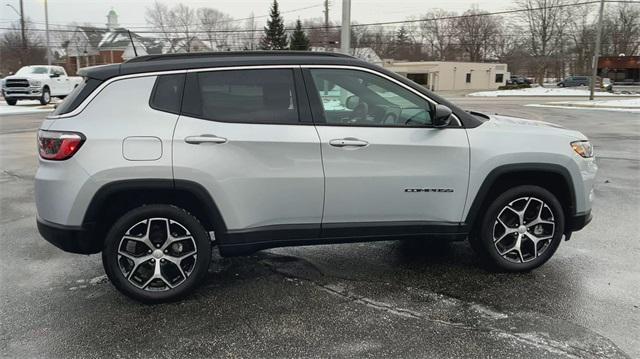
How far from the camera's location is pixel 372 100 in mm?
4027

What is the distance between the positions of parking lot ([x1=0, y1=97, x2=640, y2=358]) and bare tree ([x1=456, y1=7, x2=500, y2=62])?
88.4 metres

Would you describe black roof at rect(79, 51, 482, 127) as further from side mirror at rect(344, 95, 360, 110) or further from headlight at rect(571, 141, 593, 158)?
headlight at rect(571, 141, 593, 158)

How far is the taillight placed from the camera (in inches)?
138

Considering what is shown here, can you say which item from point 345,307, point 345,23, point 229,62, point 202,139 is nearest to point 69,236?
point 202,139

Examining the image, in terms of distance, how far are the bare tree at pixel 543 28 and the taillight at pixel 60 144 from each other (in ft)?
262

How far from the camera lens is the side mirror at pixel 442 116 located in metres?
3.86

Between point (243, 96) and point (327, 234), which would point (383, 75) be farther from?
point (327, 234)

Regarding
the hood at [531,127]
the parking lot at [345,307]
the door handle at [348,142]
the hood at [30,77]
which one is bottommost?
the parking lot at [345,307]

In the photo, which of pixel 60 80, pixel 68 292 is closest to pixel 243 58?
pixel 68 292

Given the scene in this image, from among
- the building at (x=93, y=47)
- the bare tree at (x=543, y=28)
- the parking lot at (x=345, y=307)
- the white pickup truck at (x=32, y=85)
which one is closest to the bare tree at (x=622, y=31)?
the bare tree at (x=543, y=28)

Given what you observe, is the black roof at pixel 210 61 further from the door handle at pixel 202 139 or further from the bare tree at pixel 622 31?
the bare tree at pixel 622 31

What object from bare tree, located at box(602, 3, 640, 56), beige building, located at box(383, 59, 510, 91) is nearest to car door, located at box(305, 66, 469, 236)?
beige building, located at box(383, 59, 510, 91)

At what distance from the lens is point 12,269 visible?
4.64 metres

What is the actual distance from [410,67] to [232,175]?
69.2 meters
